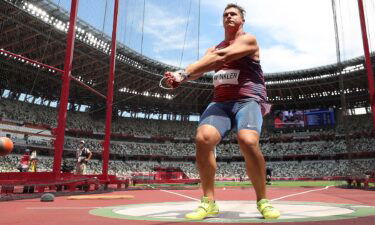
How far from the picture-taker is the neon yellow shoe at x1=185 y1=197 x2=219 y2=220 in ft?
10.5

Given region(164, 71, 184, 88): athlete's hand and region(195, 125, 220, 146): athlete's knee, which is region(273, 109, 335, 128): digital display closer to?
region(195, 125, 220, 146): athlete's knee

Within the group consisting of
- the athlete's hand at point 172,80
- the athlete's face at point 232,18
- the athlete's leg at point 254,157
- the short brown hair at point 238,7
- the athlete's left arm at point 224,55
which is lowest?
the athlete's leg at point 254,157

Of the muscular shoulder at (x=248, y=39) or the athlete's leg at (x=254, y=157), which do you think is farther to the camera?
the muscular shoulder at (x=248, y=39)

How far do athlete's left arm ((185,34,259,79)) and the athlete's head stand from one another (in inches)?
11.9

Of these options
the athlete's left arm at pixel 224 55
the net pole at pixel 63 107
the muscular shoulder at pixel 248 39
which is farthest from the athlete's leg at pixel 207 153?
the net pole at pixel 63 107

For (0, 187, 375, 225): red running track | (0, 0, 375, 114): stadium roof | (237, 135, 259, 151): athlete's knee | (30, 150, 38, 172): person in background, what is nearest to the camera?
(0, 187, 375, 225): red running track

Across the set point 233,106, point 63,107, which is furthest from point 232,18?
point 63,107

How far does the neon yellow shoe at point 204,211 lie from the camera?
319 centimetres

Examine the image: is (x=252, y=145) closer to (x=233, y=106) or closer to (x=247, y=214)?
(x=233, y=106)

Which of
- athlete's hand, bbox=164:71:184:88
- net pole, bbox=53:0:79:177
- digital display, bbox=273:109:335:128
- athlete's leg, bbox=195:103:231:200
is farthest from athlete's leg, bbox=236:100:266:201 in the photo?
digital display, bbox=273:109:335:128

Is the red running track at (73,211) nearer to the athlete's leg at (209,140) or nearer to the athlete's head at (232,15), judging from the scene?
the athlete's leg at (209,140)

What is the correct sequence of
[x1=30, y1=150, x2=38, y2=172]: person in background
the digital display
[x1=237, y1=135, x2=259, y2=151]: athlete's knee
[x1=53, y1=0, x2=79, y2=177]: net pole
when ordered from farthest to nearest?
1. the digital display
2. [x1=30, y1=150, x2=38, y2=172]: person in background
3. [x1=53, y1=0, x2=79, y2=177]: net pole
4. [x1=237, y1=135, x2=259, y2=151]: athlete's knee

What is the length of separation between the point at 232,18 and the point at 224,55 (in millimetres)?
705

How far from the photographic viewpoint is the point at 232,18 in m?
3.73
